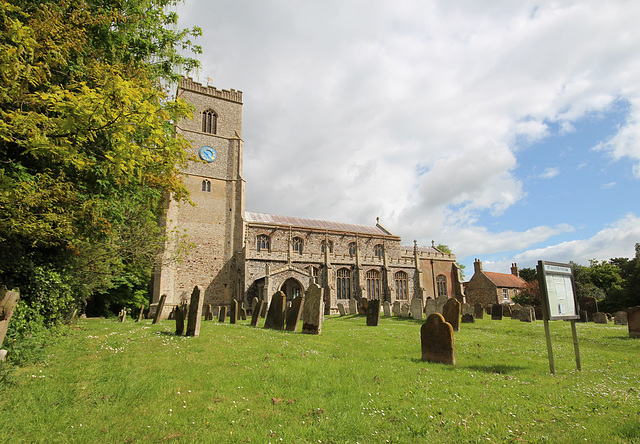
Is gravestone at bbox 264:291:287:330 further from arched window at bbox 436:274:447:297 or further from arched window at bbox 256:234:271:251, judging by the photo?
arched window at bbox 436:274:447:297

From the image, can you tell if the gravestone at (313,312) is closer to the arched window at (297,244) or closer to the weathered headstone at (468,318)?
the weathered headstone at (468,318)

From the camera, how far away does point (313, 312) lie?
1032 cm

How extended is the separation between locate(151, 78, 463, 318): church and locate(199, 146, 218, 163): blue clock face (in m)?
0.04

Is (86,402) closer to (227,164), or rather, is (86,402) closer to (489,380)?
(489,380)

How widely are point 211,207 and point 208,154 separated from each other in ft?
14.2

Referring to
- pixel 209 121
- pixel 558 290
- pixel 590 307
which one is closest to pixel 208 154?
pixel 209 121

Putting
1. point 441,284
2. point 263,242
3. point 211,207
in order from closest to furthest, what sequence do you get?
point 211,207
point 263,242
point 441,284

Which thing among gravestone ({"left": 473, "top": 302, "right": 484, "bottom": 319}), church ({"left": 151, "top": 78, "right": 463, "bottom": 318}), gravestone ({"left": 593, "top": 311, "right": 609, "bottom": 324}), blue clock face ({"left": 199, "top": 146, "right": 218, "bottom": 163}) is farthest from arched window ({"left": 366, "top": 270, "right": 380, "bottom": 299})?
blue clock face ({"left": 199, "top": 146, "right": 218, "bottom": 163})

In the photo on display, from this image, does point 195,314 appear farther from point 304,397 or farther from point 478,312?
point 478,312

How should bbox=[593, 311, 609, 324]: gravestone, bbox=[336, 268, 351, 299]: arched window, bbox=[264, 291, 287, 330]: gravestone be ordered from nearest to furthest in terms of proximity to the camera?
bbox=[264, 291, 287, 330]: gravestone
bbox=[593, 311, 609, 324]: gravestone
bbox=[336, 268, 351, 299]: arched window

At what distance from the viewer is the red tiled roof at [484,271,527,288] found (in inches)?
1461

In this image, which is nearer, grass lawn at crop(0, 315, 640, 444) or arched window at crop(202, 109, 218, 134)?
grass lawn at crop(0, 315, 640, 444)

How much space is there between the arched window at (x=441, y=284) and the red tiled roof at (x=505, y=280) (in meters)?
5.84

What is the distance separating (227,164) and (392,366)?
24682 mm
